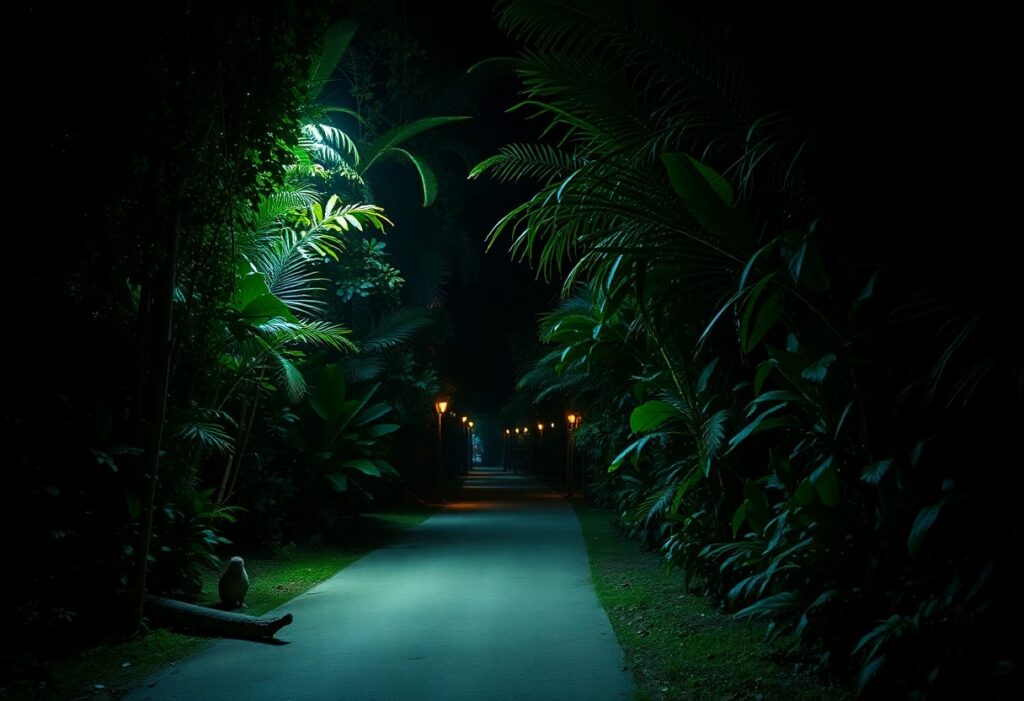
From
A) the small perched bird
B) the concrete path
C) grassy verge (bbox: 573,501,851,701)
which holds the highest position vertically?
the small perched bird

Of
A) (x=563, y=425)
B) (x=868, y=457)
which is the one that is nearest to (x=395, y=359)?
(x=868, y=457)

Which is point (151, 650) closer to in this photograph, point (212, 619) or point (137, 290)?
point (212, 619)

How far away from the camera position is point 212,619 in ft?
22.7

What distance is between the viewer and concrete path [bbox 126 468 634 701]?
5367 mm

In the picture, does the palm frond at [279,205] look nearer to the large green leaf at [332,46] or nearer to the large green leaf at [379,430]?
the large green leaf at [332,46]

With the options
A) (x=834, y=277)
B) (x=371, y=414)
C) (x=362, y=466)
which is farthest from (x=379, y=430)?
(x=834, y=277)

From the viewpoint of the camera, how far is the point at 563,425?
33.1 m

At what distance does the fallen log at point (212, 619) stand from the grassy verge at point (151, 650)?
0.36 feet

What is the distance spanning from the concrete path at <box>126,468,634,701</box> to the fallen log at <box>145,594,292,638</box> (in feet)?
0.44

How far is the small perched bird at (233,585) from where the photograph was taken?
26.7 feet

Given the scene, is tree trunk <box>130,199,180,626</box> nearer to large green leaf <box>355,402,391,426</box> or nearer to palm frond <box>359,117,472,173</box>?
palm frond <box>359,117,472,173</box>

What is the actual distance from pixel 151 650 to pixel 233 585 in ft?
5.39

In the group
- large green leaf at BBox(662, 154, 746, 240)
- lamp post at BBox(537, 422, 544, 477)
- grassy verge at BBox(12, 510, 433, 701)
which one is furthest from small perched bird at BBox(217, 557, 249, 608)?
lamp post at BBox(537, 422, 544, 477)

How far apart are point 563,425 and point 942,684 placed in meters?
28.8
